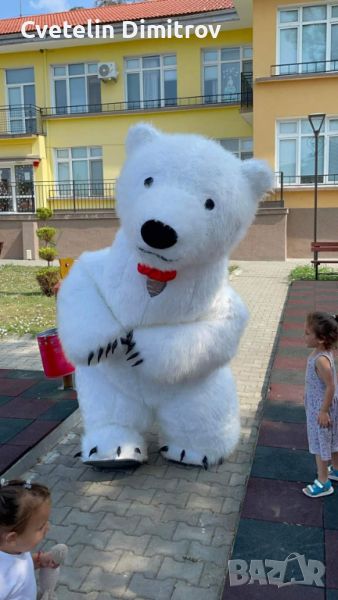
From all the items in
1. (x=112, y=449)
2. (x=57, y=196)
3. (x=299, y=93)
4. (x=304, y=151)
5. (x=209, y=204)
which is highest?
(x=299, y=93)

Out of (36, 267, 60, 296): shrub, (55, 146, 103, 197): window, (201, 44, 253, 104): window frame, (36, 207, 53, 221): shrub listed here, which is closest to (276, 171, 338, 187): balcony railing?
(201, 44, 253, 104): window frame

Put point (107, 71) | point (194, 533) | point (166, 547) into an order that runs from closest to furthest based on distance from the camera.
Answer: point (166, 547) < point (194, 533) < point (107, 71)

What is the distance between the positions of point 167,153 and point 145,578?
2.18m

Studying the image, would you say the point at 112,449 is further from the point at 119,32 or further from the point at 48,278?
the point at 119,32

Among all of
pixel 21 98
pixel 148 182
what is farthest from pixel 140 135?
pixel 21 98

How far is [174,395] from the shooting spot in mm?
3512

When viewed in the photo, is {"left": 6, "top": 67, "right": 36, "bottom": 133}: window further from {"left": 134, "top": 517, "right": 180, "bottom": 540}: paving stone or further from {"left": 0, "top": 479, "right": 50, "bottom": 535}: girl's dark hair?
{"left": 0, "top": 479, "right": 50, "bottom": 535}: girl's dark hair

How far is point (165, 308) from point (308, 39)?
16.4 m

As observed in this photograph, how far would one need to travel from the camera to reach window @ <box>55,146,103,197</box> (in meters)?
21.2

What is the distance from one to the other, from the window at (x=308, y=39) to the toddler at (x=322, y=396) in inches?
618

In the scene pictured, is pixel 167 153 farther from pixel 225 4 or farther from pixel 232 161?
pixel 225 4

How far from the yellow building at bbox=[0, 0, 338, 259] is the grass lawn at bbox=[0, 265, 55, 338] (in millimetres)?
5610

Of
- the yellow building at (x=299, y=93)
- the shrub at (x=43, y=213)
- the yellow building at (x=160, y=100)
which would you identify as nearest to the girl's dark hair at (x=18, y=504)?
the yellow building at (x=160, y=100)

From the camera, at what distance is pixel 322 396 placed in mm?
3096
